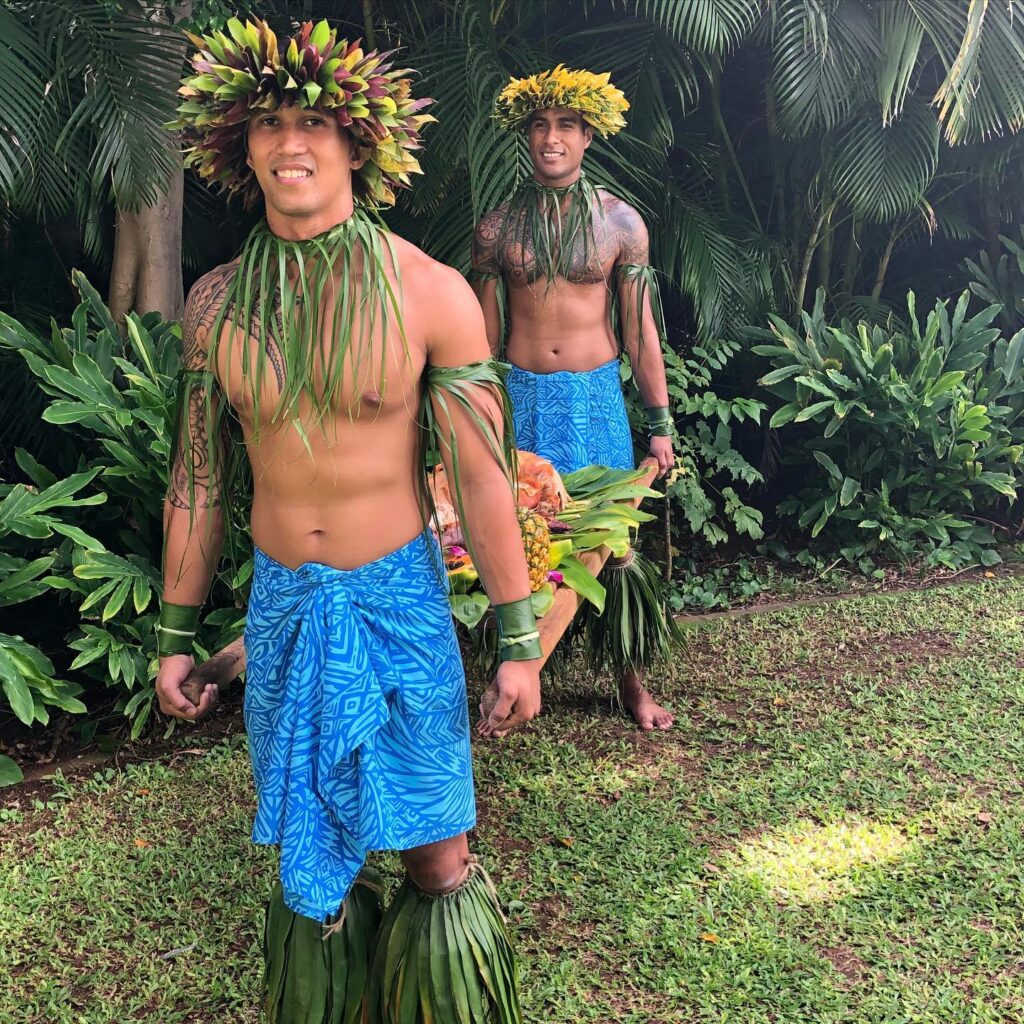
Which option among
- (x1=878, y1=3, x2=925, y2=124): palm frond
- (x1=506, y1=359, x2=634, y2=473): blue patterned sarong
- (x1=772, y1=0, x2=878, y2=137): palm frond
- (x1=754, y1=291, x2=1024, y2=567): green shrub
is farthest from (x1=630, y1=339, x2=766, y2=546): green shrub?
(x1=506, y1=359, x2=634, y2=473): blue patterned sarong

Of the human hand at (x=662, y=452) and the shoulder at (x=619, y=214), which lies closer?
the shoulder at (x=619, y=214)

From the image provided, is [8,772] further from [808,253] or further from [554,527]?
[808,253]

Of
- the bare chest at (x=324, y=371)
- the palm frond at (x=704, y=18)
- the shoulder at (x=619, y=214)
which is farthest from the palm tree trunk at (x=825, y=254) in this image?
the bare chest at (x=324, y=371)

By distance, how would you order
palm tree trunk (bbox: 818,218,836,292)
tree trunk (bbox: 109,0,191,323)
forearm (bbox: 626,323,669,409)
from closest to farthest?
forearm (bbox: 626,323,669,409) < tree trunk (bbox: 109,0,191,323) < palm tree trunk (bbox: 818,218,836,292)

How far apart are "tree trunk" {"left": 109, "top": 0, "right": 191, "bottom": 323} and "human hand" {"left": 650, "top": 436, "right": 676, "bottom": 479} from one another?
2032 millimetres

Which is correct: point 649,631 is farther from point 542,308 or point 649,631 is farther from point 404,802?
point 404,802

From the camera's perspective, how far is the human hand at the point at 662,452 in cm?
359

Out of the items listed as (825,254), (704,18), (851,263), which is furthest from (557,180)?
(851,263)

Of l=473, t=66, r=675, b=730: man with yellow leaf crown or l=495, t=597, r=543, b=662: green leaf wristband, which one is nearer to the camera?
l=495, t=597, r=543, b=662: green leaf wristband

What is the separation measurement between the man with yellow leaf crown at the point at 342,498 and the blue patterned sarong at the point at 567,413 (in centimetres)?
160

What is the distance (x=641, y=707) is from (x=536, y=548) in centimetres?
137

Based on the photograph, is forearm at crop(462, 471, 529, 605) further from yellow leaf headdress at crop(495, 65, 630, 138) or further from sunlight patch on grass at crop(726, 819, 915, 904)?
yellow leaf headdress at crop(495, 65, 630, 138)

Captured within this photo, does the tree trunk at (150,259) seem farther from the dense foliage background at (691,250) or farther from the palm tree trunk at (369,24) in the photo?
the palm tree trunk at (369,24)

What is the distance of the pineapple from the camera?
260cm
